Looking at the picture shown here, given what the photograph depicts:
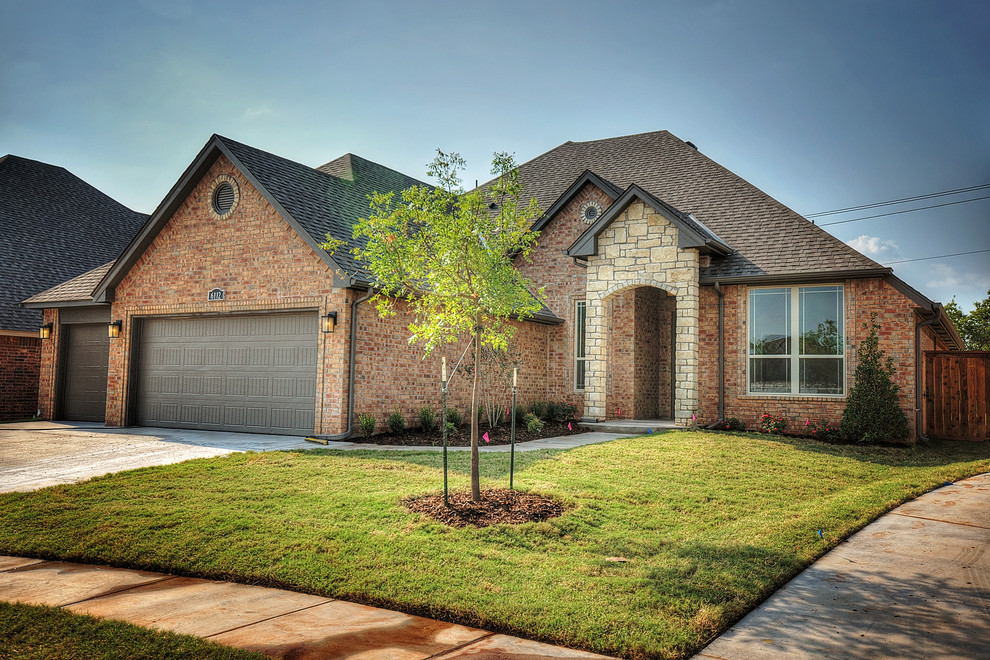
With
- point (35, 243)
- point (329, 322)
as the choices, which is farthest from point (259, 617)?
point (35, 243)

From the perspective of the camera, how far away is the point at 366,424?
12.2 m

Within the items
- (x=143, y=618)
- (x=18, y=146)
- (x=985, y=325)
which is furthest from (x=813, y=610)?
(x=985, y=325)

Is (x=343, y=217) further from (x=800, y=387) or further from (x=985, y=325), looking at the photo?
(x=985, y=325)

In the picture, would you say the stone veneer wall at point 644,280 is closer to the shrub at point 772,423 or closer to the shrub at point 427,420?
the shrub at point 772,423

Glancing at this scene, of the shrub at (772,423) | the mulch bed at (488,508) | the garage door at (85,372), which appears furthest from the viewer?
the garage door at (85,372)

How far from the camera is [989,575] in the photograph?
4.78 metres

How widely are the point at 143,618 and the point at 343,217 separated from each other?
37.1ft

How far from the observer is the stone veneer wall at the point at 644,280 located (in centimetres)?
1400

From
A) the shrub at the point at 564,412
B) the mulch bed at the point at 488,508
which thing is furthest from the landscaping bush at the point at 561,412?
the mulch bed at the point at 488,508

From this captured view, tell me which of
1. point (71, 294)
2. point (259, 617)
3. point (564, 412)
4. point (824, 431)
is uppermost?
point (71, 294)

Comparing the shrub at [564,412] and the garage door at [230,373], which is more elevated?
the garage door at [230,373]

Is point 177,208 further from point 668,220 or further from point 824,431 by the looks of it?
point 824,431

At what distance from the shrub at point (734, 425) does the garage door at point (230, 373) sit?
8688 mm

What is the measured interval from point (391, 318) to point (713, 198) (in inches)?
355
